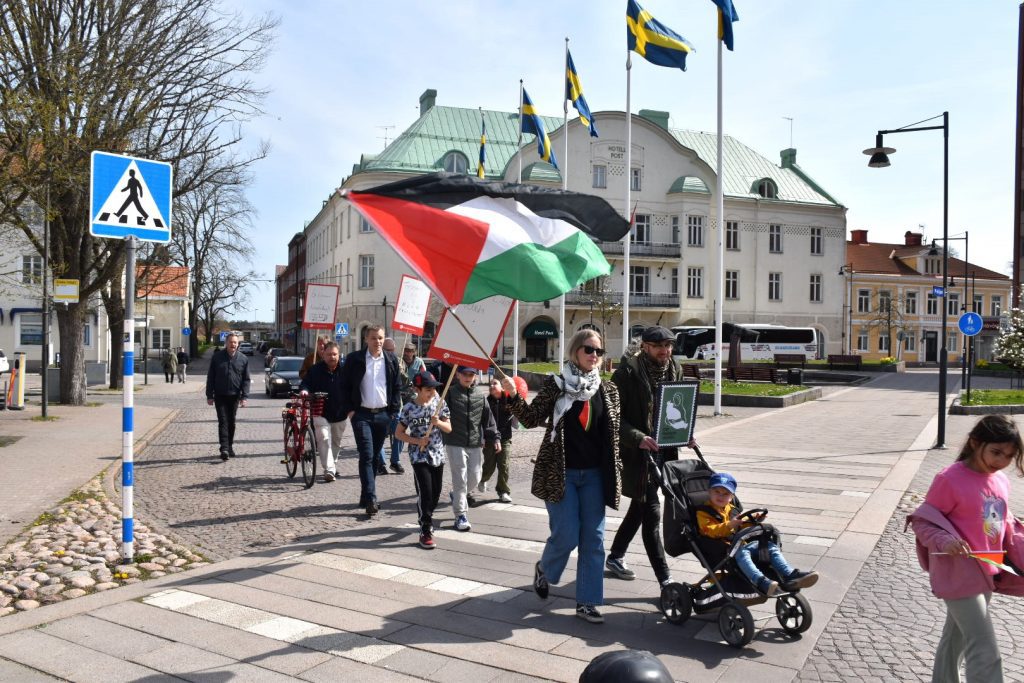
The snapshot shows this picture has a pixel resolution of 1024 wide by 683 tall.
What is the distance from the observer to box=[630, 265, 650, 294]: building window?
59312mm

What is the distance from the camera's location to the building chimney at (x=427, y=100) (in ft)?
198

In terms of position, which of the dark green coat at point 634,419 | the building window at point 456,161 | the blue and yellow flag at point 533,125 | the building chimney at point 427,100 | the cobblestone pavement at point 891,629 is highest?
the building chimney at point 427,100

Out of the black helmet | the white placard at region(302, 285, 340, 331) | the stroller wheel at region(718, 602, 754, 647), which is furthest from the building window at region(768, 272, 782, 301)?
the black helmet

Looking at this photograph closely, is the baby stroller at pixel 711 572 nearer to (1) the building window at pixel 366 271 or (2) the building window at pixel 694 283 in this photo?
(1) the building window at pixel 366 271

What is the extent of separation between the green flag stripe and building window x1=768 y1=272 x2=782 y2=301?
58072mm

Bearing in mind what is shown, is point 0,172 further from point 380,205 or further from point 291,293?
point 291,293

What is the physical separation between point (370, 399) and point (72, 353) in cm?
1737

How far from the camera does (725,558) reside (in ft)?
17.6

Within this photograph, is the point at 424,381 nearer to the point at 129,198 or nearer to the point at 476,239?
the point at 476,239

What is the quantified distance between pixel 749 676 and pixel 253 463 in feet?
32.8

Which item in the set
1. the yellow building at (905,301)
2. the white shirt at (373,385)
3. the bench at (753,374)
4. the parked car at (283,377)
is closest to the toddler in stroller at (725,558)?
the white shirt at (373,385)

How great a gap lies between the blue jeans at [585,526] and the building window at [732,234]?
188ft

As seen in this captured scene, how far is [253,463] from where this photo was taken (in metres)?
13.2

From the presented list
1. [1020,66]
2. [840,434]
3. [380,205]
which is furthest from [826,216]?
[380,205]
